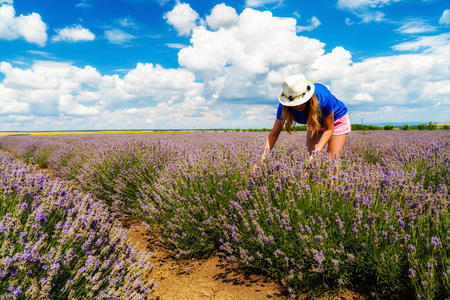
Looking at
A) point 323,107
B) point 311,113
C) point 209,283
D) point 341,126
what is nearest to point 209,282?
point 209,283

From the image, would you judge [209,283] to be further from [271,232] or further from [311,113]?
[311,113]

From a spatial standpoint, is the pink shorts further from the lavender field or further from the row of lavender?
the row of lavender

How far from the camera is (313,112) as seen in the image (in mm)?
2250

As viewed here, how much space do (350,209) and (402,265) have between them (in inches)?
16.2

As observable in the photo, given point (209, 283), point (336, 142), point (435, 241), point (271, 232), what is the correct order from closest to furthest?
point (435, 241) < point (271, 232) < point (209, 283) < point (336, 142)

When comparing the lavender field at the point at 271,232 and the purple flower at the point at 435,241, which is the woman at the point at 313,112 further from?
the purple flower at the point at 435,241

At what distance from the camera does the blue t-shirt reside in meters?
2.31

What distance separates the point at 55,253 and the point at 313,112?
7.14ft

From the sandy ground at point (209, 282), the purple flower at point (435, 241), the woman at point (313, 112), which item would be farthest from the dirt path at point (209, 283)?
the woman at point (313, 112)

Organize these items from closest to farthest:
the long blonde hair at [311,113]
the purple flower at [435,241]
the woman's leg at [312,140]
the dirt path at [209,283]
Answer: the purple flower at [435,241] → the dirt path at [209,283] → the long blonde hair at [311,113] → the woman's leg at [312,140]

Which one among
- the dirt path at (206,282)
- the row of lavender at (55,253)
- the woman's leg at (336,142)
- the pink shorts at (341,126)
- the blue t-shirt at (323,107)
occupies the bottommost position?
the dirt path at (206,282)

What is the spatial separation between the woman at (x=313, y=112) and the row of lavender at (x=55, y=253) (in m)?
1.40

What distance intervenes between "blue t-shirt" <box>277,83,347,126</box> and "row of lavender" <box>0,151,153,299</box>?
1852 millimetres

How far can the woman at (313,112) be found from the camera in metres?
2.12
